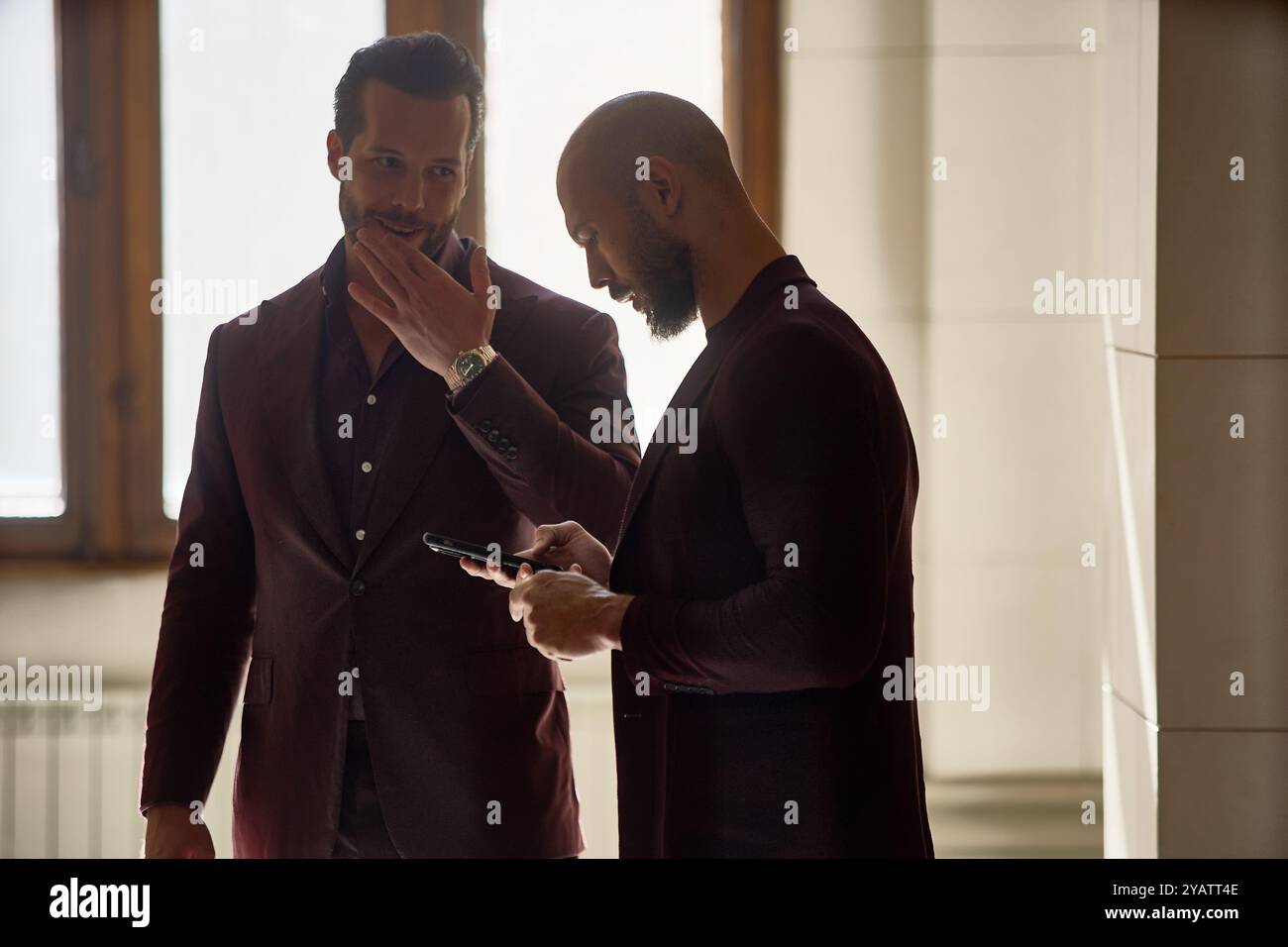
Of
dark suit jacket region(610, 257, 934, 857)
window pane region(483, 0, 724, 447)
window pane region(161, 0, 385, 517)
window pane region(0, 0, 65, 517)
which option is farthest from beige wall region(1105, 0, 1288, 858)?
window pane region(0, 0, 65, 517)

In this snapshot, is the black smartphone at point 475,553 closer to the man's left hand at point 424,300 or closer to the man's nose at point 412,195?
the man's left hand at point 424,300

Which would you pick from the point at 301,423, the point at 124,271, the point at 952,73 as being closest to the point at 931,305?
the point at 952,73

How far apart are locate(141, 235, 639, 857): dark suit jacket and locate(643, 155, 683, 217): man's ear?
23 centimetres

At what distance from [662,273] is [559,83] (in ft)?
4.23

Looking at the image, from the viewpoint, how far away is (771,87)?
2.28m

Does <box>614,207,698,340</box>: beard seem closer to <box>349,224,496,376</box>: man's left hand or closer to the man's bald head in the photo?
the man's bald head

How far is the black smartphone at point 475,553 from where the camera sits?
124cm

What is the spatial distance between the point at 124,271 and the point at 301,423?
4.17 ft

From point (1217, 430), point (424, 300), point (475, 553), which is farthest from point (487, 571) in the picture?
point (1217, 430)

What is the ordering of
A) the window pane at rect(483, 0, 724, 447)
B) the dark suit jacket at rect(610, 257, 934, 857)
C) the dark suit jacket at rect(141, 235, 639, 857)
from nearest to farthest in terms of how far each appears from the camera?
the dark suit jacket at rect(610, 257, 934, 857)
the dark suit jacket at rect(141, 235, 639, 857)
the window pane at rect(483, 0, 724, 447)

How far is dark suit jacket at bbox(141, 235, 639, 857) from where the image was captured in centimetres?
131

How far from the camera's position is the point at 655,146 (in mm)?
1192

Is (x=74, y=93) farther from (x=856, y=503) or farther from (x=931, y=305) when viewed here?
(x=856, y=503)

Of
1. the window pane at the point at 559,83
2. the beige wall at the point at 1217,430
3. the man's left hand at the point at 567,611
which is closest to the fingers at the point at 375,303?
the man's left hand at the point at 567,611
